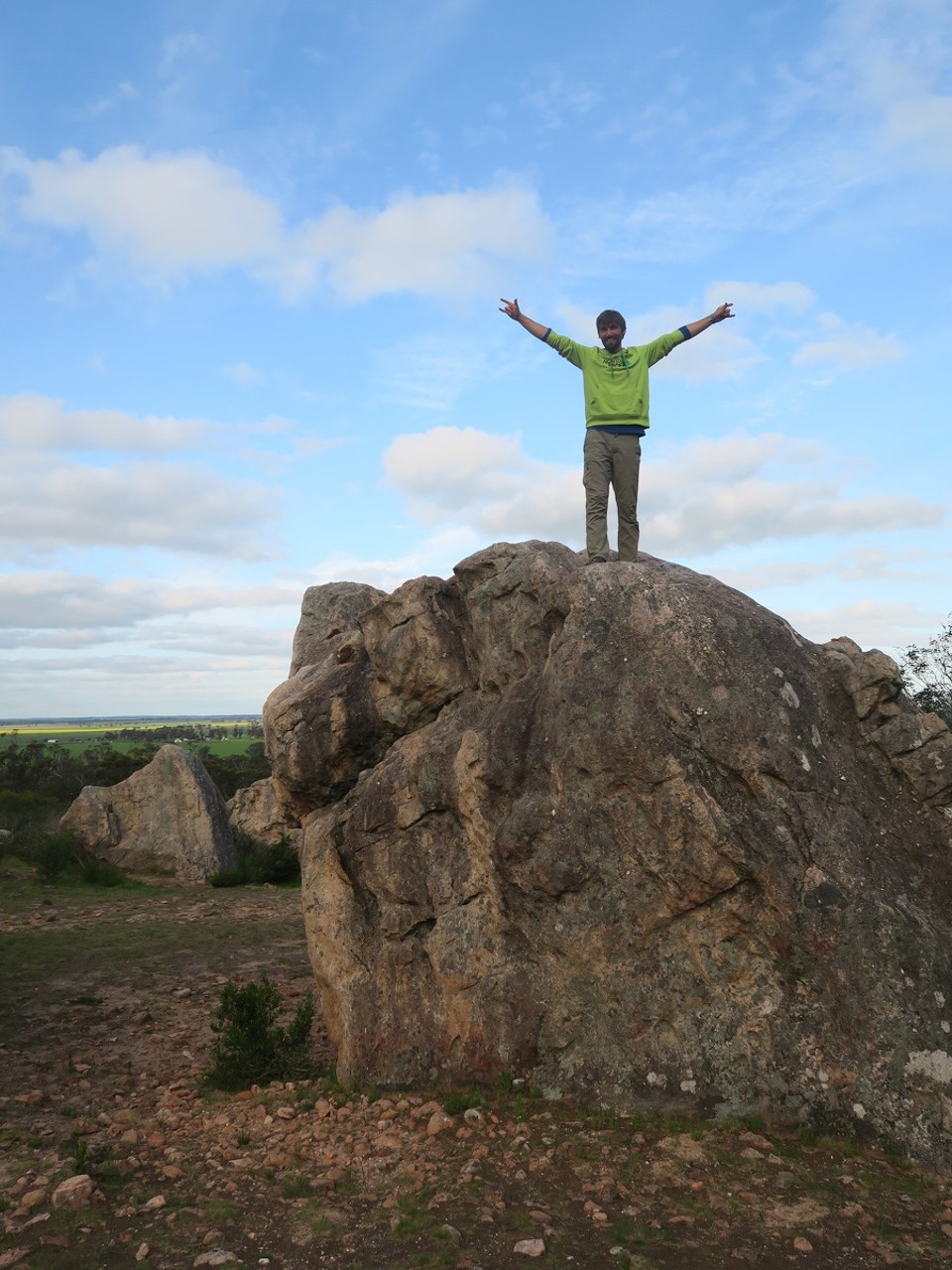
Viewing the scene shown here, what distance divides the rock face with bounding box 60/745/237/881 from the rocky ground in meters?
13.5

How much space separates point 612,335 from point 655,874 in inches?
220

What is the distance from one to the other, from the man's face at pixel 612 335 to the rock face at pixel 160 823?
17582mm

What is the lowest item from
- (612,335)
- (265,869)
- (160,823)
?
(265,869)

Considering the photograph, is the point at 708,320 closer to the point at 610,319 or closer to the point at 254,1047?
the point at 610,319

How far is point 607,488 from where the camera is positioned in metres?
9.99

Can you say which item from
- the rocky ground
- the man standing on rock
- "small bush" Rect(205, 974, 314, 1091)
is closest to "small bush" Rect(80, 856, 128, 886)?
the rocky ground

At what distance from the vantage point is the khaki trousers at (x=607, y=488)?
9.90 metres

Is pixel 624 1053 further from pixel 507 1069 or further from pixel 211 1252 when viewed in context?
pixel 211 1252

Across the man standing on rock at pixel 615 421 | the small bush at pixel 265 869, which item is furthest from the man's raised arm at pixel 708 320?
A: the small bush at pixel 265 869

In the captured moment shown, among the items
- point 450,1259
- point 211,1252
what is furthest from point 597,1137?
point 211,1252

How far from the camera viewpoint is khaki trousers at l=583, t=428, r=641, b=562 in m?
9.90

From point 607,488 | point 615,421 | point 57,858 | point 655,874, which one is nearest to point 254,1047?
point 655,874

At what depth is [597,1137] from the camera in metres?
7.16

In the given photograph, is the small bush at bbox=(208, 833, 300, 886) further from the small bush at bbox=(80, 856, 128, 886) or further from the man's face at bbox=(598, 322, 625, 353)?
the man's face at bbox=(598, 322, 625, 353)
